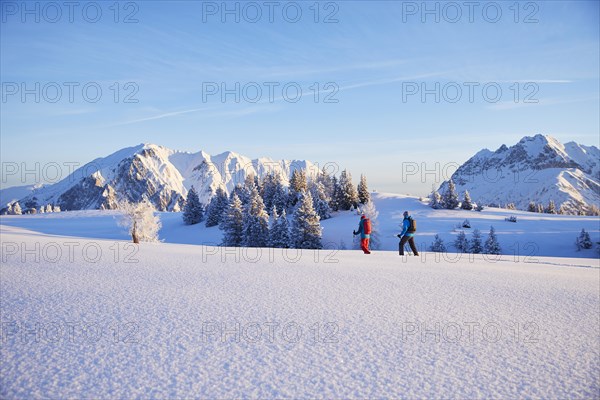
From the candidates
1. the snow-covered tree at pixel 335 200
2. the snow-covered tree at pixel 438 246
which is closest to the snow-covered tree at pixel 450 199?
the snow-covered tree at pixel 335 200

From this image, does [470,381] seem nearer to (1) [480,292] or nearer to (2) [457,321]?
(2) [457,321]

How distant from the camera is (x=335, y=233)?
60219mm

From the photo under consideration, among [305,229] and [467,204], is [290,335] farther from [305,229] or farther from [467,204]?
[467,204]

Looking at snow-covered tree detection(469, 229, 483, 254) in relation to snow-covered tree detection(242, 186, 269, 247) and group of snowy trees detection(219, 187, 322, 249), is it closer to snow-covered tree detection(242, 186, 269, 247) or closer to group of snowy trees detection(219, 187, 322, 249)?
group of snowy trees detection(219, 187, 322, 249)

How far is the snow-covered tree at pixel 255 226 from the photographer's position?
2016 inches

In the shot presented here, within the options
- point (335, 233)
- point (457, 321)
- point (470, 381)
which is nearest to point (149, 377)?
point (470, 381)

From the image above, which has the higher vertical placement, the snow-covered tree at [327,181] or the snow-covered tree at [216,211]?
the snow-covered tree at [327,181]

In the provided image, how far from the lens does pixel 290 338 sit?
397 cm

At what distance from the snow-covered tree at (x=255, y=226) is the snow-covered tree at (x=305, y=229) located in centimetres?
572

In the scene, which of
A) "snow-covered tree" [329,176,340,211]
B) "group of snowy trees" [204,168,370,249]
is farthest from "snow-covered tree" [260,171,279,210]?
"snow-covered tree" [329,176,340,211]

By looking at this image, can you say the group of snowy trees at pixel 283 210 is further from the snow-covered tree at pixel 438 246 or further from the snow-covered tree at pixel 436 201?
the snow-covered tree at pixel 438 246

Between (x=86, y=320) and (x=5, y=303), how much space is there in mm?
1840

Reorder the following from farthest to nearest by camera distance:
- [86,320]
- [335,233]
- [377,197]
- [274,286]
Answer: [377,197] < [335,233] < [274,286] < [86,320]

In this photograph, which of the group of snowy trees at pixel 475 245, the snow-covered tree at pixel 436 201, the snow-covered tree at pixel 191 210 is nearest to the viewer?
the group of snowy trees at pixel 475 245
